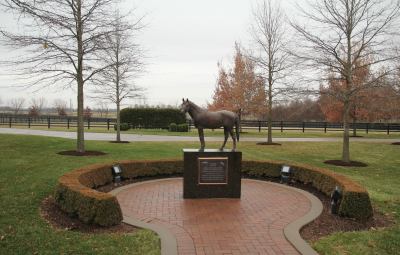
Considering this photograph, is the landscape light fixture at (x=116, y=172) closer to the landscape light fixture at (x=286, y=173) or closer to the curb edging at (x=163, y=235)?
the curb edging at (x=163, y=235)

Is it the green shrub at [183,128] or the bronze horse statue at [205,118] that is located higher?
the bronze horse statue at [205,118]

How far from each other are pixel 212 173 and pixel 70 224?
4024 millimetres

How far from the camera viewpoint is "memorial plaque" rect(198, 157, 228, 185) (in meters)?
10.1

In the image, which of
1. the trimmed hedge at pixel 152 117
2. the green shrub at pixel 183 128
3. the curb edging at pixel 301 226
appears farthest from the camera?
the trimmed hedge at pixel 152 117

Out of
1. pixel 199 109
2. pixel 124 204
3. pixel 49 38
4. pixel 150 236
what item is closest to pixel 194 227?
pixel 150 236

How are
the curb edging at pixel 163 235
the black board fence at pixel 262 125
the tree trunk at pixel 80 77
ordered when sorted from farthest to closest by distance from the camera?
1. the black board fence at pixel 262 125
2. the tree trunk at pixel 80 77
3. the curb edging at pixel 163 235

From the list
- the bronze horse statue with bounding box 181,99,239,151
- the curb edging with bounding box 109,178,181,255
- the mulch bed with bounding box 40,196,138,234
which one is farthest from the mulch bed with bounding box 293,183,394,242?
the mulch bed with bounding box 40,196,138,234

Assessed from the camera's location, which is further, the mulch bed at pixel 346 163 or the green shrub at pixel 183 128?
the green shrub at pixel 183 128

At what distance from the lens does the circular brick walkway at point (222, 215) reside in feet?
21.1

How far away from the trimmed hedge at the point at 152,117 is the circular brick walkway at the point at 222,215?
28214mm

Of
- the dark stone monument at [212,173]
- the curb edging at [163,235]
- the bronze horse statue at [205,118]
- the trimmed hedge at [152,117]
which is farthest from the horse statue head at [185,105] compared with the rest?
the trimmed hedge at [152,117]

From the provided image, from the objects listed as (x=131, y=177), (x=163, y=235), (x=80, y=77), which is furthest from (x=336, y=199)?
(x=80, y=77)

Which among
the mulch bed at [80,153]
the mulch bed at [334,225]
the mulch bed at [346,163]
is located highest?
the mulch bed at [80,153]

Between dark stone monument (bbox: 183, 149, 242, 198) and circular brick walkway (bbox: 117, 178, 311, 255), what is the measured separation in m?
0.32
